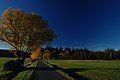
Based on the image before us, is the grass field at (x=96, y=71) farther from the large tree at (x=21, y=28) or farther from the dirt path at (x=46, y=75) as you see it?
the large tree at (x=21, y=28)

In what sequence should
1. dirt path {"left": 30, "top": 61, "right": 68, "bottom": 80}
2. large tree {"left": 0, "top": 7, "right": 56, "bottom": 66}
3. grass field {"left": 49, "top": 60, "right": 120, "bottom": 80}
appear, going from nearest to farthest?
dirt path {"left": 30, "top": 61, "right": 68, "bottom": 80} → grass field {"left": 49, "top": 60, "right": 120, "bottom": 80} → large tree {"left": 0, "top": 7, "right": 56, "bottom": 66}

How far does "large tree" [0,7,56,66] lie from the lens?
48406 millimetres

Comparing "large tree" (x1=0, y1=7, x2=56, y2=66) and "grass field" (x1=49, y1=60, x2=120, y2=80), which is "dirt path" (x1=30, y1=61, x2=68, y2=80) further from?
"large tree" (x1=0, y1=7, x2=56, y2=66)

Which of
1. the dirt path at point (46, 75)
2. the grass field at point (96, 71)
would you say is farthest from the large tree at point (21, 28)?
the dirt path at point (46, 75)

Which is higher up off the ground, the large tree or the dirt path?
the large tree

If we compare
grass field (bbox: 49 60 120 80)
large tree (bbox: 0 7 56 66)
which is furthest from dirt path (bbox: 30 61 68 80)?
large tree (bbox: 0 7 56 66)

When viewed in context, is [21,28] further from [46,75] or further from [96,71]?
[46,75]

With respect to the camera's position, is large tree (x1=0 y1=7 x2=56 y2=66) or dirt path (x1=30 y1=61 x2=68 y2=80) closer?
dirt path (x1=30 y1=61 x2=68 y2=80)

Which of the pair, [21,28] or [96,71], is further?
[21,28]

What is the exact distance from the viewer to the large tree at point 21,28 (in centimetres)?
4841

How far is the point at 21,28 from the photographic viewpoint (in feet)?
159

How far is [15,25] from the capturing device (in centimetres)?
4853

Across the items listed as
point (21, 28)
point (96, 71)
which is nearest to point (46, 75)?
point (96, 71)

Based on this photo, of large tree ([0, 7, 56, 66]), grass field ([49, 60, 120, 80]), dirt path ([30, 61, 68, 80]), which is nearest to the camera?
dirt path ([30, 61, 68, 80])
